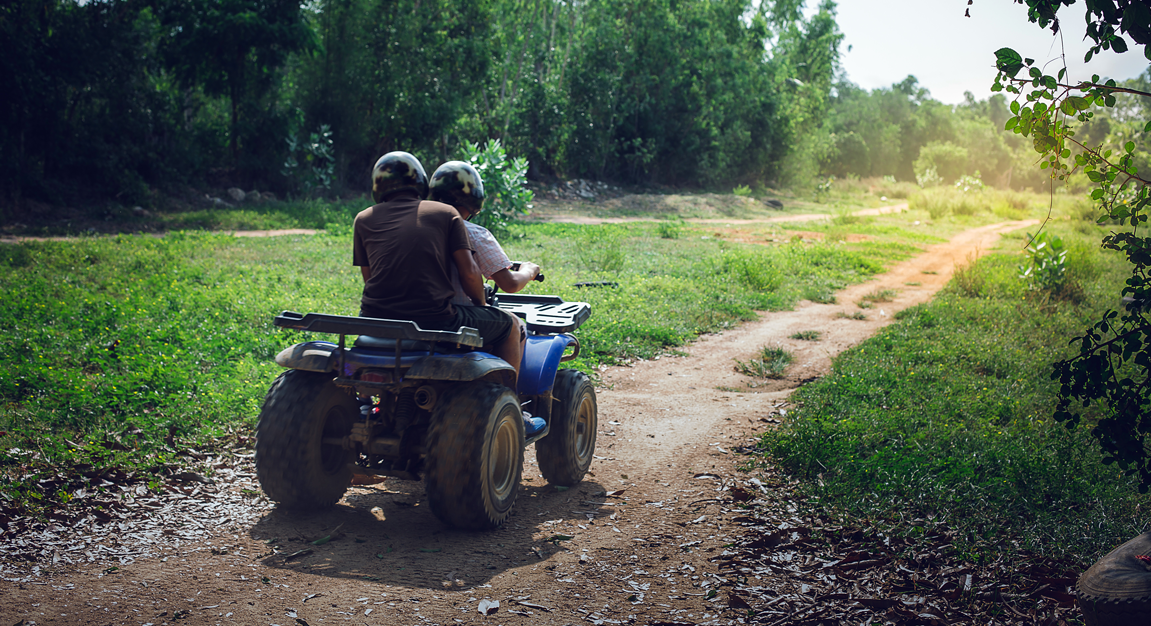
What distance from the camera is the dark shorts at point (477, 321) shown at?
4254 millimetres

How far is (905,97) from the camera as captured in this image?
3147 inches

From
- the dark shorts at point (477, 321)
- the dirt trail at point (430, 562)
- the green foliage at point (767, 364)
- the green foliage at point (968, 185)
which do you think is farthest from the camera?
the green foliage at point (968, 185)

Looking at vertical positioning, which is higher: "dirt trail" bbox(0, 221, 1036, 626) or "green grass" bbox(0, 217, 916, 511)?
"green grass" bbox(0, 217, 916, 511)

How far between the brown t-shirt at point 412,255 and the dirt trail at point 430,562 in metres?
1.19

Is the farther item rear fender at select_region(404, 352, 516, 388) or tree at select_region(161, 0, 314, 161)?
tree at select_region(161, 0, 314, 161)

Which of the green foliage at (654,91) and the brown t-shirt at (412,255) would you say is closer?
the brown t-shirt at (412,255)

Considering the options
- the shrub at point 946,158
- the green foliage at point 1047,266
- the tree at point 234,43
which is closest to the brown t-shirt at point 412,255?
the green foliage at point 1047,266

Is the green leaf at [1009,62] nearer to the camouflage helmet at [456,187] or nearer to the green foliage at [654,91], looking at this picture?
the camouflage helmet at [456,187]

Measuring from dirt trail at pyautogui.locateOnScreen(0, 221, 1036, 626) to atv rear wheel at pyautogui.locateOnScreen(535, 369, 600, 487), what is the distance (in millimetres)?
119

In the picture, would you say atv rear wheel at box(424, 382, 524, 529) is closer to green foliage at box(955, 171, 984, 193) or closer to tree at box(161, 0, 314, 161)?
tree at box(161, 0, 314, 161)

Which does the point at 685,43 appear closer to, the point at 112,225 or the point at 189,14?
the point at 189,14

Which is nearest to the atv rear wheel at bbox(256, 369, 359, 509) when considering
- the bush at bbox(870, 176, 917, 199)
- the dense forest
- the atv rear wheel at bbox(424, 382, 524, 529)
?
the atv rear wheel at bbox(424, 382, 524, 529)

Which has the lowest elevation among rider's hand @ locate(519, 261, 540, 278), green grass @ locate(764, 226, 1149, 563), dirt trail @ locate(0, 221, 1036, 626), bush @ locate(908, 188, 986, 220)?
dirt trail @ locate(0, 221, 1036, 626)

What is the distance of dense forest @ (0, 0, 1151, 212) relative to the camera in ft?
60.5
